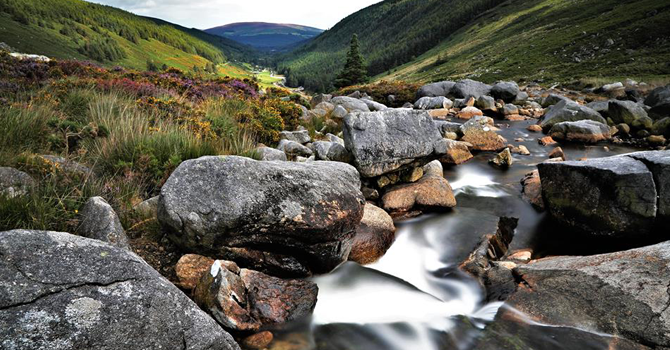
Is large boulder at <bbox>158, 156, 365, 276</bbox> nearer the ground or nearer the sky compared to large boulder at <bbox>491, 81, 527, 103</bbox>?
nearer the ground

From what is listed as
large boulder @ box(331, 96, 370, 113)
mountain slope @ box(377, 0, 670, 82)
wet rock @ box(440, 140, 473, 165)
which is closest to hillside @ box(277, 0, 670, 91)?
mountain slope @ box(377, 0, 670, 82)

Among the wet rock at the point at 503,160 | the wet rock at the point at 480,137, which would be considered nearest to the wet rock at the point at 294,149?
the wet rock at the point at 503,160

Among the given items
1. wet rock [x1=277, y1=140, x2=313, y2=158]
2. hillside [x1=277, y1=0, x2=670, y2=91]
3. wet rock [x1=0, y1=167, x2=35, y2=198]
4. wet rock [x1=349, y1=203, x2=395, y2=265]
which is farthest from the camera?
hillside [x1=277, y1=0, x2=670, y2=91]

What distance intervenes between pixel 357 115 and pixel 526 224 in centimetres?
575

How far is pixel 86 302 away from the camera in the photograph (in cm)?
285

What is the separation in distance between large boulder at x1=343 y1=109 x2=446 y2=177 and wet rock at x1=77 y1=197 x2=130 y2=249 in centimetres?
619

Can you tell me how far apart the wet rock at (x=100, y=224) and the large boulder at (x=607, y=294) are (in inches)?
249

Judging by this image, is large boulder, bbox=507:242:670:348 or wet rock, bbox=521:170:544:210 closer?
large boulder, bbox=507:242:670:348

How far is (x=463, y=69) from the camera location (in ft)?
305

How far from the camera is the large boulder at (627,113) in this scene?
64.5ft

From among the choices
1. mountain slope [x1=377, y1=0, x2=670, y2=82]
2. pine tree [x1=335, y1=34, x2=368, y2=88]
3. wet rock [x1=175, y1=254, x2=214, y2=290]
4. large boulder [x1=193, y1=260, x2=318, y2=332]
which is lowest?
large boulder [x1=193, y1=260, x2=318, y2=332]

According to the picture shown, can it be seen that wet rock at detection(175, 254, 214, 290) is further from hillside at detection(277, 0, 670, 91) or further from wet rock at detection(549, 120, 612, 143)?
hillside at detection(277, 0, 670, 91)

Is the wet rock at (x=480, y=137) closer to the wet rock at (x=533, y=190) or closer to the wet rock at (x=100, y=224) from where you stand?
the wet rock at (x=533, y=190)

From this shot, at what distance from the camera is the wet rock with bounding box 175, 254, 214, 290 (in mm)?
4980
